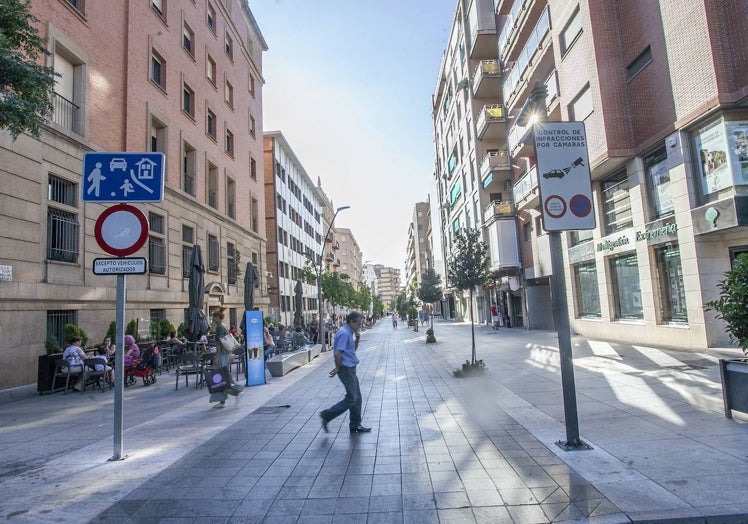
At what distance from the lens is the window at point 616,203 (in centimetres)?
1583

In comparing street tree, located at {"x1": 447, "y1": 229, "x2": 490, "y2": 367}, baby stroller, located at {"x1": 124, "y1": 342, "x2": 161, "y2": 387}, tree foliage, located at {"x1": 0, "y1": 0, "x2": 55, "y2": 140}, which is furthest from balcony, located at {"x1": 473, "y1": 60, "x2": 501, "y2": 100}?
tree foliage, located at {"x1": 0, "y1": 0, "x2": 55, "y2": 140}

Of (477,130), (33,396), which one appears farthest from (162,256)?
(477,130)

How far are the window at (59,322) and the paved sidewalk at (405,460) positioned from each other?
3680 mm

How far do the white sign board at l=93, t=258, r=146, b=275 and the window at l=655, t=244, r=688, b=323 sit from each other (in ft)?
45.2

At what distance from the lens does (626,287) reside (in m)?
16.2

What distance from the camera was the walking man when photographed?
20.1ft

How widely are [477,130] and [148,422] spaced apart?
3088 centimetres

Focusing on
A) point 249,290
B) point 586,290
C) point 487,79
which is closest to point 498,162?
point 487,79

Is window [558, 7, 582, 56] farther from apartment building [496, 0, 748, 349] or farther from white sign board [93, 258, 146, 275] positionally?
white sign board [93, 258, 146, 275]

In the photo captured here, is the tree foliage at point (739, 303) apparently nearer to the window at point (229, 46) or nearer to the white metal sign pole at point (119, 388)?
the white metal sign pole at point (119, 388)

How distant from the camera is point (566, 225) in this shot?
5281 mm

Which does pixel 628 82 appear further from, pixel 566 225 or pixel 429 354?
pixel 566 225

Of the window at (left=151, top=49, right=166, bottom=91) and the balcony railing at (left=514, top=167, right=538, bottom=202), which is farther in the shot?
the balcony railing at (left=514, top=167, right=538, bottom=202)

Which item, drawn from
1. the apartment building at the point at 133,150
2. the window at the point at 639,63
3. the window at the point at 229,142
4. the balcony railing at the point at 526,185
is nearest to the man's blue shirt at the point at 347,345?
the apartment building at the point at 133,150
